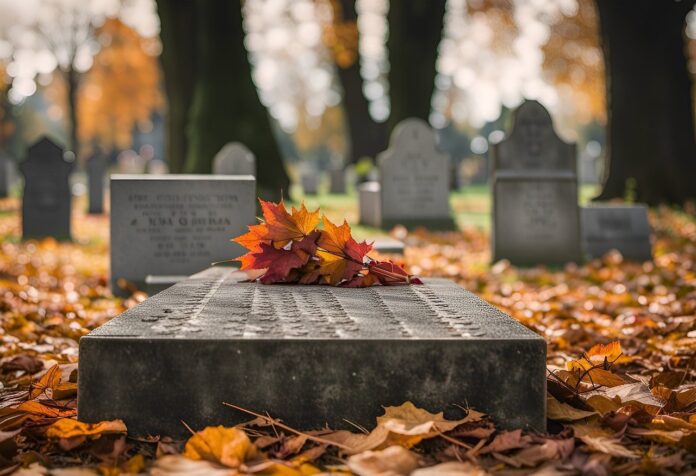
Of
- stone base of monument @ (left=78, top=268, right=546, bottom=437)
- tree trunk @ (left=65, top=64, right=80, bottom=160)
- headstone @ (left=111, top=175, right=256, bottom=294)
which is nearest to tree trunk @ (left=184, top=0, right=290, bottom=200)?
headstone @ (left=111, top=175, right=256, bottom=294)

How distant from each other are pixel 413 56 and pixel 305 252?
18.0 metres

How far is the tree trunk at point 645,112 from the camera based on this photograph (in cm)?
1642

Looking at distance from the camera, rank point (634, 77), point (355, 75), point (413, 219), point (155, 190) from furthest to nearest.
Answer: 1. point (355, 75)
2. point (634, 77)
3. point (413, 219)
4. point (155, 190)

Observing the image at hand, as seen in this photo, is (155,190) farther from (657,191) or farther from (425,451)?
(657,191)

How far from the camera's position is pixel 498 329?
→ 293 centimetres

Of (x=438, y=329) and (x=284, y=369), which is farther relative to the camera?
(x=438, y=329)

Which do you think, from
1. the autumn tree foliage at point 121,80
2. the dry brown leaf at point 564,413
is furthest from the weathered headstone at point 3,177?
the dry brown leaf at point 564,413

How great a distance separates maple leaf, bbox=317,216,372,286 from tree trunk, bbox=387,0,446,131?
17.4 meters

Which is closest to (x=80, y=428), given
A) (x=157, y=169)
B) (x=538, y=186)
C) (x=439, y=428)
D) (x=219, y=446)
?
(x=219, y=446)

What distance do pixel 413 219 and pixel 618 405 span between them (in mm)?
12529

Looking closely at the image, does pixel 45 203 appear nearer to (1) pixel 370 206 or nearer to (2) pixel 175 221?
(1) pixel 370 206

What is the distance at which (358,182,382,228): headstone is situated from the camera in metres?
15.5

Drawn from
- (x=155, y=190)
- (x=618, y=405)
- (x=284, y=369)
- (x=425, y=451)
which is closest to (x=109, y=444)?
(x=284, y=369)

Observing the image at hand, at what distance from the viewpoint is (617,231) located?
10.7 m
